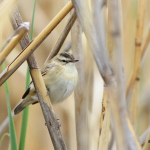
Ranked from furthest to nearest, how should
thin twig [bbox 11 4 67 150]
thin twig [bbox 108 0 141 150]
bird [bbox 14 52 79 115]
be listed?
bird [bbox 14 52 79 115] → thin twig [bbox 11 4 67 150] → thin twig [bbox 108 0 141 150]

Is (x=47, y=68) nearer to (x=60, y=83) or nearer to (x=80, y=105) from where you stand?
(x=60, y=83)

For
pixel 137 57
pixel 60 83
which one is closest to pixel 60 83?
pixel 60 83

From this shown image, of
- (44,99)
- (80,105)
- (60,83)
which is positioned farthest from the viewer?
(60,83)

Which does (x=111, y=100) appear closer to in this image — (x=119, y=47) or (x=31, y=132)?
(x=119, y=47)

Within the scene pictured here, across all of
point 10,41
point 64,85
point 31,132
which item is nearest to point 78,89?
point 64,85

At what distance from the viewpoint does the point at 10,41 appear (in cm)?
75

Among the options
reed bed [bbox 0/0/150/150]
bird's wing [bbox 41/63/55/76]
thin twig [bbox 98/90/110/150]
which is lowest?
thin twig [bbox 98/90/110/150]

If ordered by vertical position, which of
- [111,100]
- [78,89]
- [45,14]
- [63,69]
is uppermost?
[45,14]

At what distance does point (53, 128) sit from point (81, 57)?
0.41 m

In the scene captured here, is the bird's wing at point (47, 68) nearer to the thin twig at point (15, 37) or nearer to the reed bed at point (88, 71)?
the reed bed at point (88, 71)

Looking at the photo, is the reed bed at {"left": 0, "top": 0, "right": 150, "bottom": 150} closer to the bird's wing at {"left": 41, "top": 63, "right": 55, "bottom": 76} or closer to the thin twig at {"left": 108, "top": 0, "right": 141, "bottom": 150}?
the thin twig at {"left": 108, "top": 0, "right": 141, "bottom": 150}

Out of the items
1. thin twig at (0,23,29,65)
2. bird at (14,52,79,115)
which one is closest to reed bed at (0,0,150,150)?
thin twig at (0,23,29,65)

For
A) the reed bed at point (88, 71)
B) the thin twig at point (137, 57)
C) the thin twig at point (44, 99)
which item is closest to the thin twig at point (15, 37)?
the reed bed at point (88, 71)

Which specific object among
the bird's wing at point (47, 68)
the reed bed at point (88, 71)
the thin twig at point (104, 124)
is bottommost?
the thin twig at point (104, 124)
